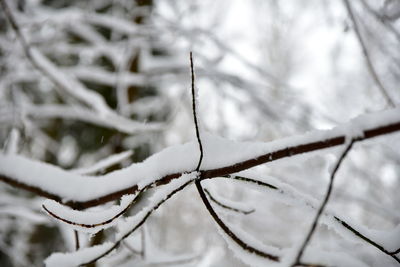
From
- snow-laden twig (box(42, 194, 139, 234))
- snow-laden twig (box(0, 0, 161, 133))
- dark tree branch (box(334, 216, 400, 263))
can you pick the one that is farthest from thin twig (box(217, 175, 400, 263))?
snow-laden twig (box(0, 0, 161, 133))

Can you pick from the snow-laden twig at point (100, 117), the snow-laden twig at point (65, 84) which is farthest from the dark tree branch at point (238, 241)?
the snow-laden twig at point (100, 117)

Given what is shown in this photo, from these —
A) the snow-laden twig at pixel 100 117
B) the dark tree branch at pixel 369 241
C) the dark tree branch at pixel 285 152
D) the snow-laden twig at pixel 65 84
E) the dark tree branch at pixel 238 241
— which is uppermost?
the dark tree branch at pixel 285 152

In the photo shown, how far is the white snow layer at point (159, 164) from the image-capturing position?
1.57ft

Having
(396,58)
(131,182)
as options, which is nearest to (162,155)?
(131,182)

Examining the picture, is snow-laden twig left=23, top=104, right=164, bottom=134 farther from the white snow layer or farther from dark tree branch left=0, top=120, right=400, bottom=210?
dark tree branch left=0, top=120, right=400, bottom=210

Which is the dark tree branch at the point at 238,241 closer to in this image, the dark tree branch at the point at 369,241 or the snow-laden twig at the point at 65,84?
the dark tree branch at the point at 369,241

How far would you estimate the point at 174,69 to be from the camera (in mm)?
2662

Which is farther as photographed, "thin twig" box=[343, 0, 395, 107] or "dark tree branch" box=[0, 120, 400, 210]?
"thin twig" box=[343, 0, 395, 107]

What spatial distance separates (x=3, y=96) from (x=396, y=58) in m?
3.58

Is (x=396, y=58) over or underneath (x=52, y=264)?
over

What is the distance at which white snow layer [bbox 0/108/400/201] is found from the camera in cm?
48

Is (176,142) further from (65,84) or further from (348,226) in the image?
(348,226)

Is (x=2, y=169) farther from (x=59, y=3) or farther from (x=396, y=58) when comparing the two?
(x=59, y=3)

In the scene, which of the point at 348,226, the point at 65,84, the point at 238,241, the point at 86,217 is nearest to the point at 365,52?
the point at 348,226
